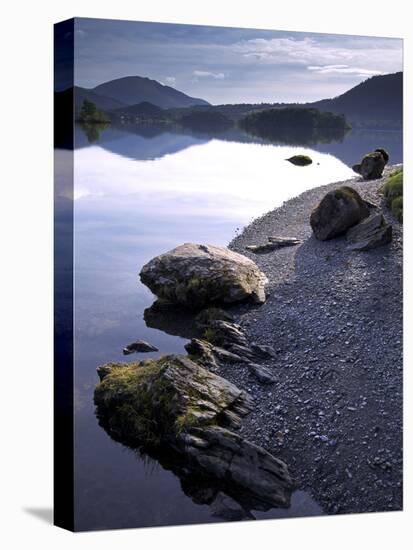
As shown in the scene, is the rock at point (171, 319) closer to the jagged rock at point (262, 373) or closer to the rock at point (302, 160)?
the jagged rock at point (262, 373)

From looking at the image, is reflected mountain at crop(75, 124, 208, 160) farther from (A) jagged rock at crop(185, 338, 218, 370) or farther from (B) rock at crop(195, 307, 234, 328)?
(A) jagged rock at crop(185, 338, 218, 370)

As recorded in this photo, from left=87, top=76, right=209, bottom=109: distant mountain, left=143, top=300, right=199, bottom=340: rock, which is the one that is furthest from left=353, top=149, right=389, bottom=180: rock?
left=143, top=300, right=199, bottom=340: rock

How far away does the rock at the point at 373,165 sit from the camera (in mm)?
15482

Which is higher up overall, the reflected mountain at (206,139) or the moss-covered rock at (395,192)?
the reflected mountain at (206,139)

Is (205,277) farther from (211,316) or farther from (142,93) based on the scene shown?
(142,93)

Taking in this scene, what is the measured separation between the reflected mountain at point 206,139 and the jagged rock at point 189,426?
379 centimetres

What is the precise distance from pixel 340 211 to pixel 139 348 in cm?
568

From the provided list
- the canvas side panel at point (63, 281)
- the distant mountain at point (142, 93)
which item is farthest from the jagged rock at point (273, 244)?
the canvas side panel at point (63, 281)

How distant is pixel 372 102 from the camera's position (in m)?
15.2

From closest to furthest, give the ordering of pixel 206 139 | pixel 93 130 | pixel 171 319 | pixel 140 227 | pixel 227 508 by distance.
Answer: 1. pixel 93 130
2. pixel 227 508
3. pixel 140 227
4. pixel 206 139
5. pixel 171 319

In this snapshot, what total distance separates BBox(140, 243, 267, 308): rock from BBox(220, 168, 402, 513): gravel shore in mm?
300

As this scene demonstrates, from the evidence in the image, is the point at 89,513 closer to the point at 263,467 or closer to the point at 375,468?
the point at 263,467

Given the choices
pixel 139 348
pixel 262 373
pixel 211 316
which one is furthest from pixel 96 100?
pixel 262 373

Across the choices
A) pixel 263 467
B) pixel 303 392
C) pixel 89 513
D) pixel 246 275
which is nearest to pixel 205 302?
pixel 246 275
